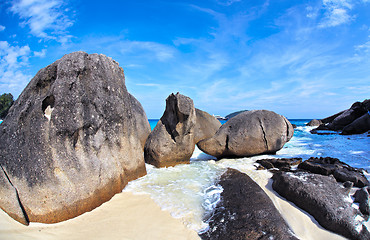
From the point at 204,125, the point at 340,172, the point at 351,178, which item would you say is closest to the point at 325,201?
the point at 351,178

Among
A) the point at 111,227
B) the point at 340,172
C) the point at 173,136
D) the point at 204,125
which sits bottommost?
the point at 111,227

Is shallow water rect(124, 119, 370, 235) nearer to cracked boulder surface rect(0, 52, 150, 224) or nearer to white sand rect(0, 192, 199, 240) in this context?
white sand rect(0, 192, 199, 240)

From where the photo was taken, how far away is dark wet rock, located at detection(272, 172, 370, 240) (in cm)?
284

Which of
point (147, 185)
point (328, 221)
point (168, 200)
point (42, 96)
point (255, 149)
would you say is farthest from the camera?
point (255, 149)

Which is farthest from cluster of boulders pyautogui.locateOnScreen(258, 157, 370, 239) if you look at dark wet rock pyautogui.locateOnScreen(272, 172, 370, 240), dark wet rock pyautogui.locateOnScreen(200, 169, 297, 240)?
dark wet rock pyautogui.locateOnScreen(200, 169, 297, 240)

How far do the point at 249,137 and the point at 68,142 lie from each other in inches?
239

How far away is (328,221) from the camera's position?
9.71 ft

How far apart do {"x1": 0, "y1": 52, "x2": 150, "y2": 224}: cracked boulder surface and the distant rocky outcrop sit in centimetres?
207

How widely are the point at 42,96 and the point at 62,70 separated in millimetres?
544

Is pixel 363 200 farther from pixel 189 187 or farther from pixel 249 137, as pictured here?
pixel 249 137

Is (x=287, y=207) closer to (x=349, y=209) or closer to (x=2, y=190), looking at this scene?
(x=349, y=209)

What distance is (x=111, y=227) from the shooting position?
280 cm

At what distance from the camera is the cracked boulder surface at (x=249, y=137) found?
754cm

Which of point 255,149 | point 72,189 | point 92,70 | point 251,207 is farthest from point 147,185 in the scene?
point 255,149
